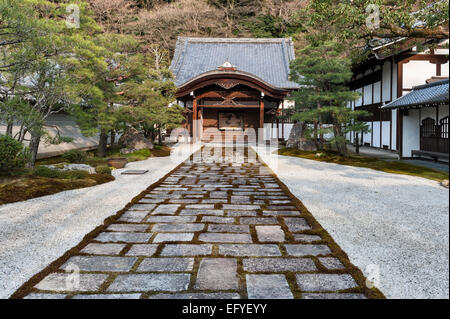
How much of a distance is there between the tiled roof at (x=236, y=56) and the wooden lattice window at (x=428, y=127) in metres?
11.7

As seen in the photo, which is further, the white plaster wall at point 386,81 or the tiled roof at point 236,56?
the tiled roof at point 236,56

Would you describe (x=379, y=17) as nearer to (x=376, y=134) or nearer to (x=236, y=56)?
(x=376, y=134)

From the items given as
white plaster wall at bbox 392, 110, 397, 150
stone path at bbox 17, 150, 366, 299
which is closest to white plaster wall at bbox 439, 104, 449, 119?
white plaster wall at bbox 392, 110, 397, 150

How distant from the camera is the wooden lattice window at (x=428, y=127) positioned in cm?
1259

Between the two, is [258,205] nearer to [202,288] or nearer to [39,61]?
[202,288]

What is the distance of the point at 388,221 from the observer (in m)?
5.07

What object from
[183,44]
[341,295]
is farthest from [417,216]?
[183,44]

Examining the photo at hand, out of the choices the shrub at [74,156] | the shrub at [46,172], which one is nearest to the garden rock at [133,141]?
the shrub at [74,156]

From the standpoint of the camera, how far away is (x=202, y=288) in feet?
9.71

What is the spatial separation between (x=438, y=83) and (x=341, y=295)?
11308 mm

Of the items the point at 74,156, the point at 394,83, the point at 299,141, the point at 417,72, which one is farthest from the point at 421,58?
the point at 74,156

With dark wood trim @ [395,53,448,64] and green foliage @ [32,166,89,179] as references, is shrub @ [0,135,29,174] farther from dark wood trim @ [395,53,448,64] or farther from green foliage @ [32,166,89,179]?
dark wood trim @ [395,53,448,64]

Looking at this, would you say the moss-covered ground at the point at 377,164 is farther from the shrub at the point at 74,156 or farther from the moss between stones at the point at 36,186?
the shrub at the point at 74,156

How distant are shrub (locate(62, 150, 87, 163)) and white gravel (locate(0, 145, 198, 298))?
3519 millimetres
